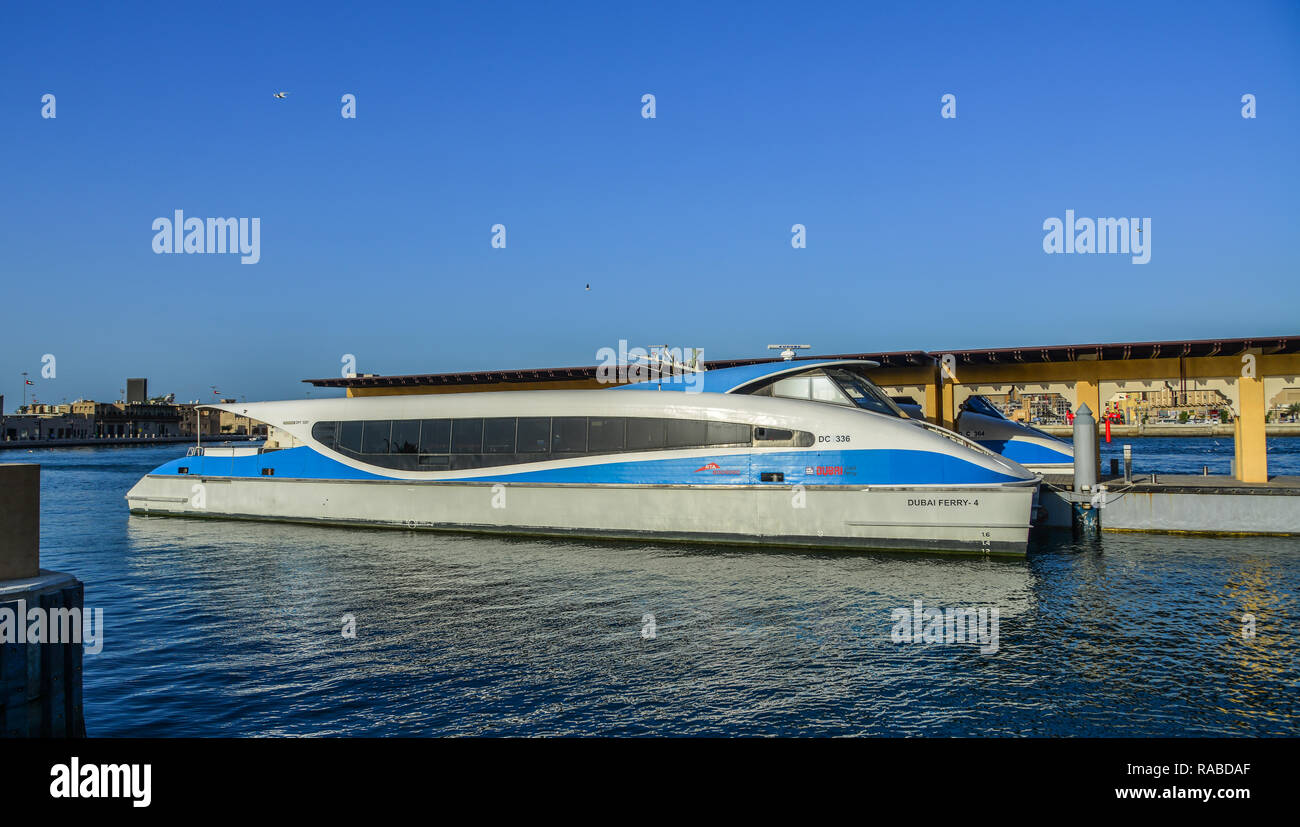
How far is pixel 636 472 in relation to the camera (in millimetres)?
23469

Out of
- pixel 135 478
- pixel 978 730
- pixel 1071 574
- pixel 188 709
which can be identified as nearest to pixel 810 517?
pixel 1071 574

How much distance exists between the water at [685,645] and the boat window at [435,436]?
4.97 metres

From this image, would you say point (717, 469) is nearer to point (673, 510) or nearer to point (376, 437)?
point (673, 510)

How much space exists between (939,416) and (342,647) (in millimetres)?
26998

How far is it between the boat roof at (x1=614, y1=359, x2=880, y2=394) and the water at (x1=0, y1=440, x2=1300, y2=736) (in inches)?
191

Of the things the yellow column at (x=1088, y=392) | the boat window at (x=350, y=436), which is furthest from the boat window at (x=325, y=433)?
the yellow column at (x=1088, y=392)

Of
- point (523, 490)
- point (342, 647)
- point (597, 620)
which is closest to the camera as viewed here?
point (342, 647)

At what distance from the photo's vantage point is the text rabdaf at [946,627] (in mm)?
13031

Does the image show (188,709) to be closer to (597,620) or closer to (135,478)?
(597,620)

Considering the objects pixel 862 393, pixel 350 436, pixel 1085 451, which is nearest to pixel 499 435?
pixel 350 436

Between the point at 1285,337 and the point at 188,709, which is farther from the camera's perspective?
the point at 1285,337

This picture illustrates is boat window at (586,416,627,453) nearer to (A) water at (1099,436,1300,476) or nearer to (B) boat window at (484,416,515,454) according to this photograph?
(B) boat window at (484,416,515,454)

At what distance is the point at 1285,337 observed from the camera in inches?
1061
